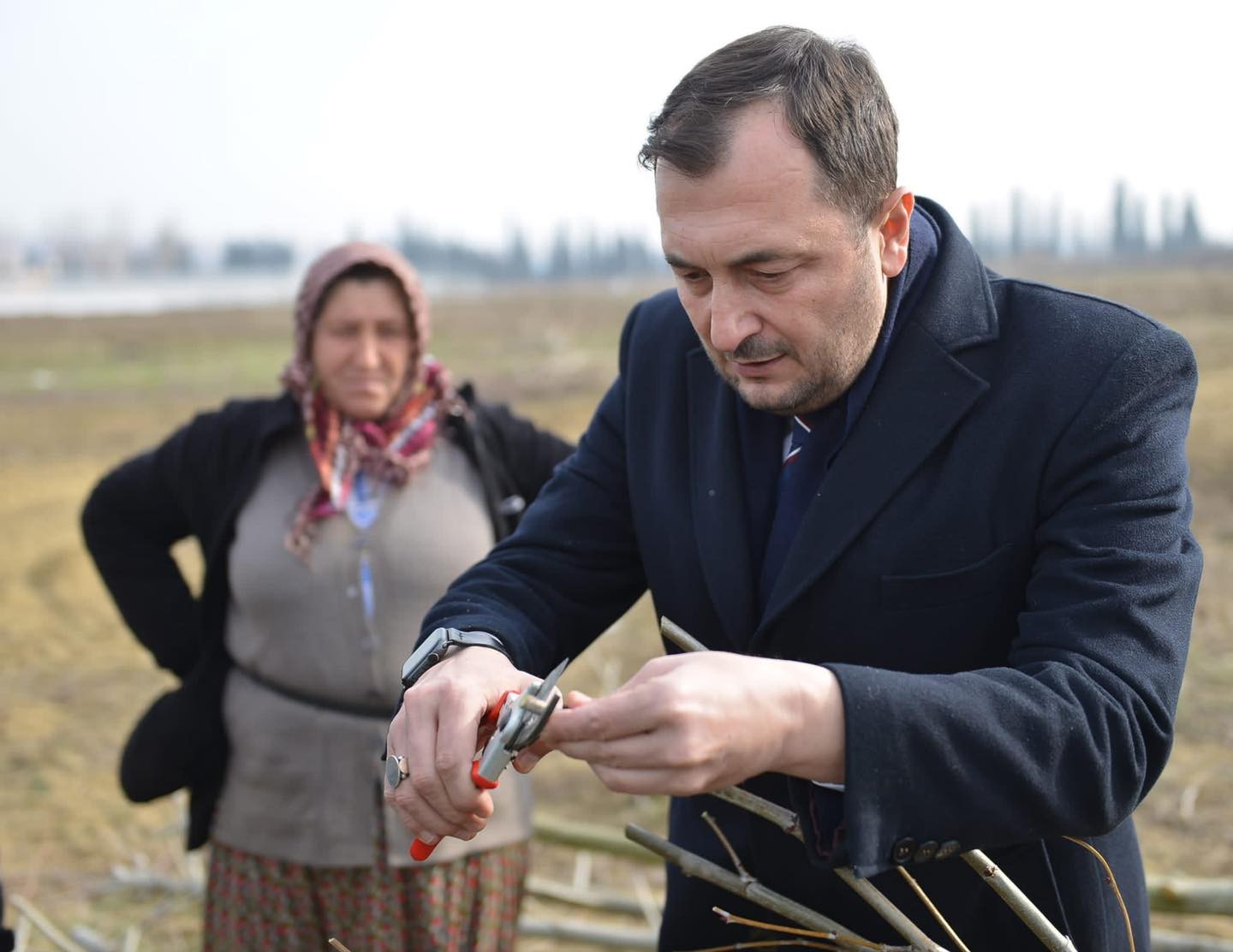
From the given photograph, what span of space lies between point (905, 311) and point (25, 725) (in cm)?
791

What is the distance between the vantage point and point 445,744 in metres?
1.68

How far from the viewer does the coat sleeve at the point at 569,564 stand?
6.73 feet

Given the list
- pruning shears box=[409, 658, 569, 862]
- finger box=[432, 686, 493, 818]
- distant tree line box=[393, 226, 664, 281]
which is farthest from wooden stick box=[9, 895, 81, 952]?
distant tree line box=[393, 226, 664, 281]

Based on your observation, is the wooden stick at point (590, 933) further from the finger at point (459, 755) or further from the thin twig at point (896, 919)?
the finger at point (459, 755)

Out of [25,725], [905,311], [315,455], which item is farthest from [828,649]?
[25,725]

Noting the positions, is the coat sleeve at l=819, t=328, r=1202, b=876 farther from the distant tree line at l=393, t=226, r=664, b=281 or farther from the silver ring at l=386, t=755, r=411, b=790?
the distant tree line at l=393, t=226, r=664, b=281

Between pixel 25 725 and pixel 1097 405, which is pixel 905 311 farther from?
pixel 25 725

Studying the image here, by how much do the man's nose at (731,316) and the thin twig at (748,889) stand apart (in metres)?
0.75

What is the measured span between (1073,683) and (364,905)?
2.53m

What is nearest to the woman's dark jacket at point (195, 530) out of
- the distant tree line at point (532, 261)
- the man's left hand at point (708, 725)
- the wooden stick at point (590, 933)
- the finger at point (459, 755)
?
the wooden stick at point (590, 933)

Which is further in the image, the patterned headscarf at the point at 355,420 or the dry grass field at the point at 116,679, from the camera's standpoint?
the dry grass field at the point at 116,679

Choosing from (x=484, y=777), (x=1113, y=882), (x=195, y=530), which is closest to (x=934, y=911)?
(x=1113, y=882)

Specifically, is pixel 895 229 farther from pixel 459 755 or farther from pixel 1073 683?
pixel 459 755

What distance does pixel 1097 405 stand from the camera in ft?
5.83
